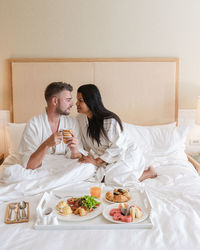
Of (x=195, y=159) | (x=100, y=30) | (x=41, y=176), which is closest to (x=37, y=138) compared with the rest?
(x=41, y=176)

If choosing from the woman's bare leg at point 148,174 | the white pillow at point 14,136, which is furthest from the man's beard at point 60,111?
the woman's bare leg at point 148,174

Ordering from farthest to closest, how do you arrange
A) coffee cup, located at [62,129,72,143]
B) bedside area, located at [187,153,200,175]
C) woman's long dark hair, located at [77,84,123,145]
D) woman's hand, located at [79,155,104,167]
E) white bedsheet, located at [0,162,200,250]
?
bedside area, located at [187,153,200,175]
woman's long dark hair, located at [77,84,123,145]
woman's hand, located at [79,155,104,167]
coffee cup, located at [62,129,72,143]
white bedsheet, located at [0,162,200,250]

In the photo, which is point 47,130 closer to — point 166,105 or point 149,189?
point 149,189

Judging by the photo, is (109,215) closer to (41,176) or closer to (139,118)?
(41,176)

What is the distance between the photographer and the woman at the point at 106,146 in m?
2.23

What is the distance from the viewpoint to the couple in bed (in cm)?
222

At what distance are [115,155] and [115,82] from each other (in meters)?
1.10

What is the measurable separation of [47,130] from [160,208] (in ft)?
3.96

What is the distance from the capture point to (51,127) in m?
2.51

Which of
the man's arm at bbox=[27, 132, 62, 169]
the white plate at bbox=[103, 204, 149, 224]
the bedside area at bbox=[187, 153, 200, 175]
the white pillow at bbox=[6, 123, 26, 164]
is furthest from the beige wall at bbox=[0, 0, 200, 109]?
the white plate at bbox=[103, 204, 149, 224]

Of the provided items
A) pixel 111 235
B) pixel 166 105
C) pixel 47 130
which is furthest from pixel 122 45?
pixel 111 235

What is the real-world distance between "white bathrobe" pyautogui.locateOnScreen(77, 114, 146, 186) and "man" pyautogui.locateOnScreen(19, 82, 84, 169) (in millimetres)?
119

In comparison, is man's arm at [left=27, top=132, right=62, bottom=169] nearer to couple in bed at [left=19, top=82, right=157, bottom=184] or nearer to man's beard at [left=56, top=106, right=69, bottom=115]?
couple in bed at [left=19, top=82, right=157, bottom=184]

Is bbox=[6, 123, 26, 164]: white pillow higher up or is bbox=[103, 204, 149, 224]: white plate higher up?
bbox=[6, 123, 26, 164]: white pillow
